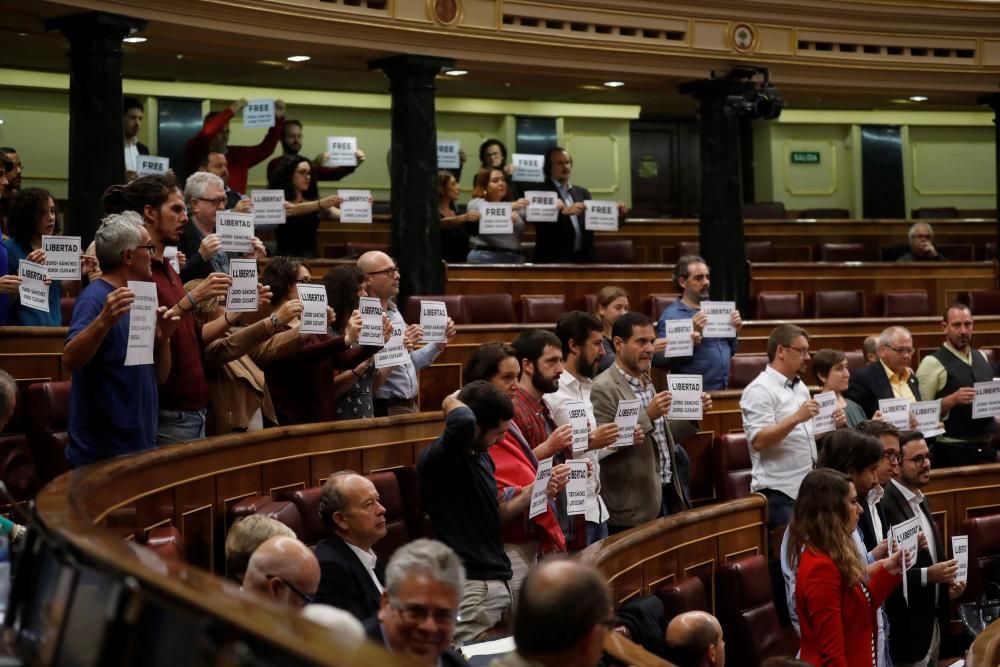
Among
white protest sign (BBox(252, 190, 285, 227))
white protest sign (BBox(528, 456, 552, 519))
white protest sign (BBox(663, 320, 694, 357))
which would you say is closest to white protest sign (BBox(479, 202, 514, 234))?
white protest sign (BBox(252, 190, 285, 227))

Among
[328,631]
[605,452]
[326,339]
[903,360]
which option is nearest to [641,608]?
[605,452]

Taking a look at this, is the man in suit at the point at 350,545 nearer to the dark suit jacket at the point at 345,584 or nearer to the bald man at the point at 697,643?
the dark suit jacket at the point at 345,584

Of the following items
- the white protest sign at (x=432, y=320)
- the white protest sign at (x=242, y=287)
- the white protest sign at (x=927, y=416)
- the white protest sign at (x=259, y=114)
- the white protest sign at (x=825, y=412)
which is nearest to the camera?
the white protest sign at (x=242, y=287)

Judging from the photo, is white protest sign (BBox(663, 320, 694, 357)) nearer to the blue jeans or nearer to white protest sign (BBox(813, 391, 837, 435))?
white protest sign (BBox(813, 391, 837, 435))

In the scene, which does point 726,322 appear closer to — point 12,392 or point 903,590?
point 903,590

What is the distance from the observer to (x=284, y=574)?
2.88m

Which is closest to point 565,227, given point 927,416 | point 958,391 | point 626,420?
point 958,391

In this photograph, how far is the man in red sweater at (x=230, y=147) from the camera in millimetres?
7242

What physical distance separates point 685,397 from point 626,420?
0.54 m

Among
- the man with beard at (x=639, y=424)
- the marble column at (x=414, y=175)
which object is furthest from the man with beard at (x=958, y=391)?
the marble column at (x=414, y=175)

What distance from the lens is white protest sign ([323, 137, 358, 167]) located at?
788 centimetres

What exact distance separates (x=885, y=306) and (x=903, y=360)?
11.3ft

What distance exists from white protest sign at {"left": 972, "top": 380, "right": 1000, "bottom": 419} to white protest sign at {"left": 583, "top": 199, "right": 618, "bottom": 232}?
2.68m

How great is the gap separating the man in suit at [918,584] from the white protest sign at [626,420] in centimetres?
98
